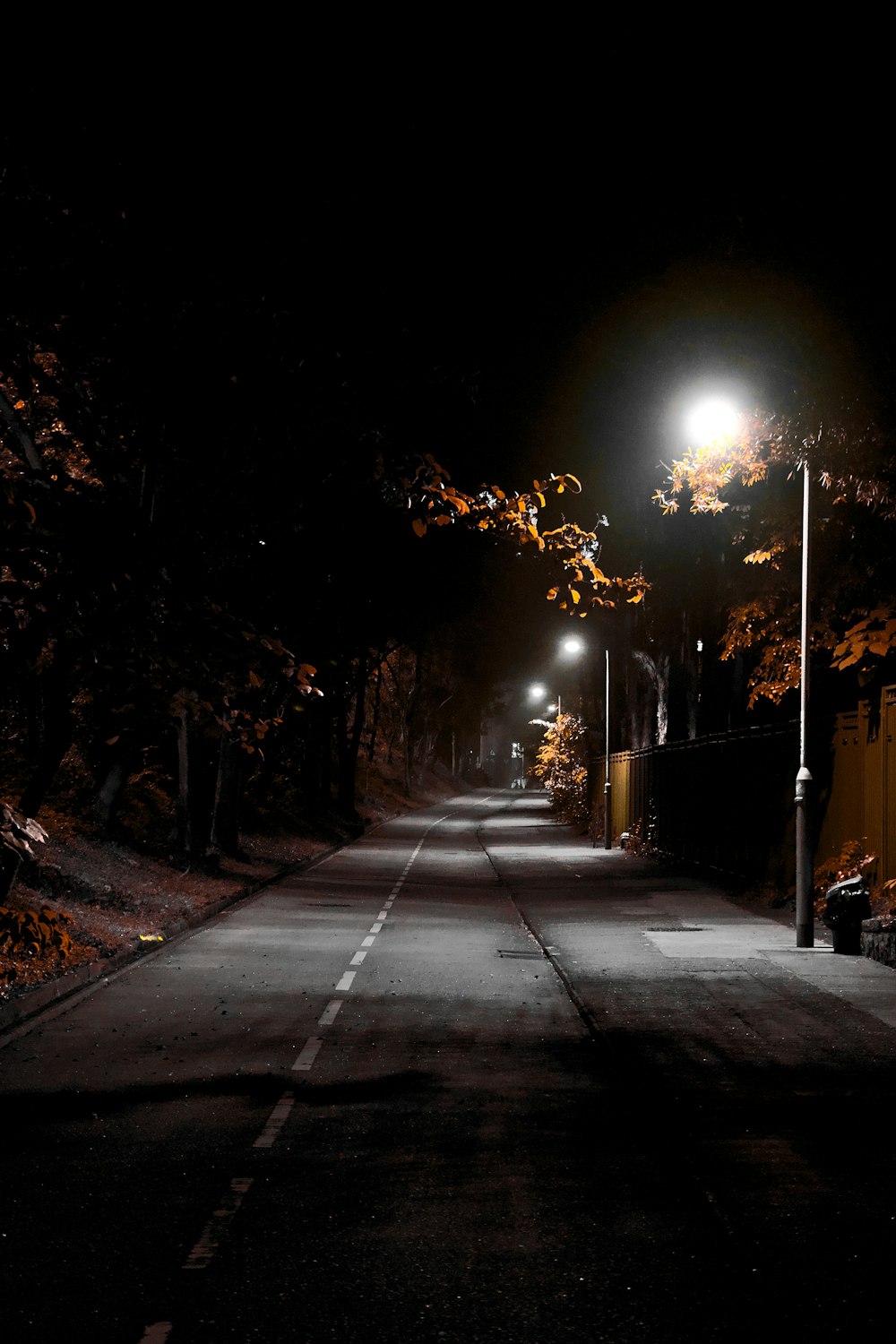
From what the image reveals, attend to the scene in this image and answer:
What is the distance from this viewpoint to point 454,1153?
7.20m

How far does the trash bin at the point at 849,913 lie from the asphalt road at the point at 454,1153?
0.45 metres

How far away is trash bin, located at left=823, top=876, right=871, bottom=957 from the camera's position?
16.0 metres

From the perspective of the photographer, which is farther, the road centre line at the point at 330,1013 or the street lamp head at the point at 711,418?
the street lamp head at the point at 711,418

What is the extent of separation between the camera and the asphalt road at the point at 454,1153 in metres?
5.01

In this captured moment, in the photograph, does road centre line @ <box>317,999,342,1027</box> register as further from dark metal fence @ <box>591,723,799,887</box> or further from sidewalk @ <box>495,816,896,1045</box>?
dark metal fence @ <box>591,723,799,887</box>

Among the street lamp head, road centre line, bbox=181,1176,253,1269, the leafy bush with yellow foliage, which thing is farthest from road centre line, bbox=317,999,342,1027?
the leafy bush with yellow foliage

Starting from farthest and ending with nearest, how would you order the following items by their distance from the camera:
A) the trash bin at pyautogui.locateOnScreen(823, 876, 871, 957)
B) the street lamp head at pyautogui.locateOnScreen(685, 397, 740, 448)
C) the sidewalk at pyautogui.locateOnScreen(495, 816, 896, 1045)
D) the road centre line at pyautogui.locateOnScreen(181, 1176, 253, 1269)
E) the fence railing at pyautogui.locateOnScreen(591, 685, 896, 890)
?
the fence railing at pyautogui.locateOnScreen(591, 685, 896, 890), the trash bin at pyautogui.locateOnScreen(823, 876, 871, 957), the street lamp head at pyautogui.locateOnScreen(685, 397, 740, 448), the sidewalk at pyautogui.locateOnScreen(495, 816, 896, 1045), the road centre line at pyautogui.locateOnScreen(181, 1176, 253, 1269)

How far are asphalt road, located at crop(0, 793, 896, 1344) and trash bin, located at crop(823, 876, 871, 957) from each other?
0.45 meters

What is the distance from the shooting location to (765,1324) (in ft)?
15.7

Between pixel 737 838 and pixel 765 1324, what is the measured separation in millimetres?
21770

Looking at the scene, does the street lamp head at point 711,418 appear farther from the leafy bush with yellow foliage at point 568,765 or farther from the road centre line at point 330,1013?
the leafy bush with yellow foliage at point 568,765

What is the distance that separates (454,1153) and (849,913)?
9.93 metres

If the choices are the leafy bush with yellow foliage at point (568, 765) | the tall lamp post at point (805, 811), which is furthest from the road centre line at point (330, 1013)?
the leafy bush with yellow foliage at point (568, 765)

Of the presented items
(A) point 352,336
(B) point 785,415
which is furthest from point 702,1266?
(B) point 785,415
